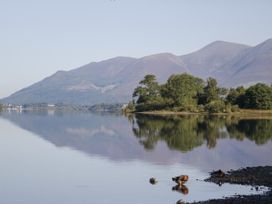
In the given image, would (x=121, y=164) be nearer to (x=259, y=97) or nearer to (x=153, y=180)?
(x=153, y=180)

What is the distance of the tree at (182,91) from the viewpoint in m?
127

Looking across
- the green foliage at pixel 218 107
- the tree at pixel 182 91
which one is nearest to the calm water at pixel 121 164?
the green foliage at pixel 218 107

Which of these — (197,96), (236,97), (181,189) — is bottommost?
(181,189)

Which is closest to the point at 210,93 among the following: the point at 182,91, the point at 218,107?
the point at 182,91

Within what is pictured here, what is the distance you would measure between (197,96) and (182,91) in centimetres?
751

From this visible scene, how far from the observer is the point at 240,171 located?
1182 inches

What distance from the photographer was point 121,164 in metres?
34.8

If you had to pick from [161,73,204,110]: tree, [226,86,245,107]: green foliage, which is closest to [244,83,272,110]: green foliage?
[226,86,245,107]: green foliage

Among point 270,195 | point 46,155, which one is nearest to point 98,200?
point 270,195

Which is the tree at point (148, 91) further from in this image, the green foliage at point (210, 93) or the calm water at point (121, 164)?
the calm water at point (121, 164)

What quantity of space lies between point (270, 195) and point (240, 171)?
27.0ft

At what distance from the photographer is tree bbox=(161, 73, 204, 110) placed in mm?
127062

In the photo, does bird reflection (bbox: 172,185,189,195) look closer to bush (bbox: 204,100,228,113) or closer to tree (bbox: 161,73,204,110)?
bush (bbox: 204,100,228,113)

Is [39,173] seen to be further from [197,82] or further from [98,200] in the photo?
[197,82]
